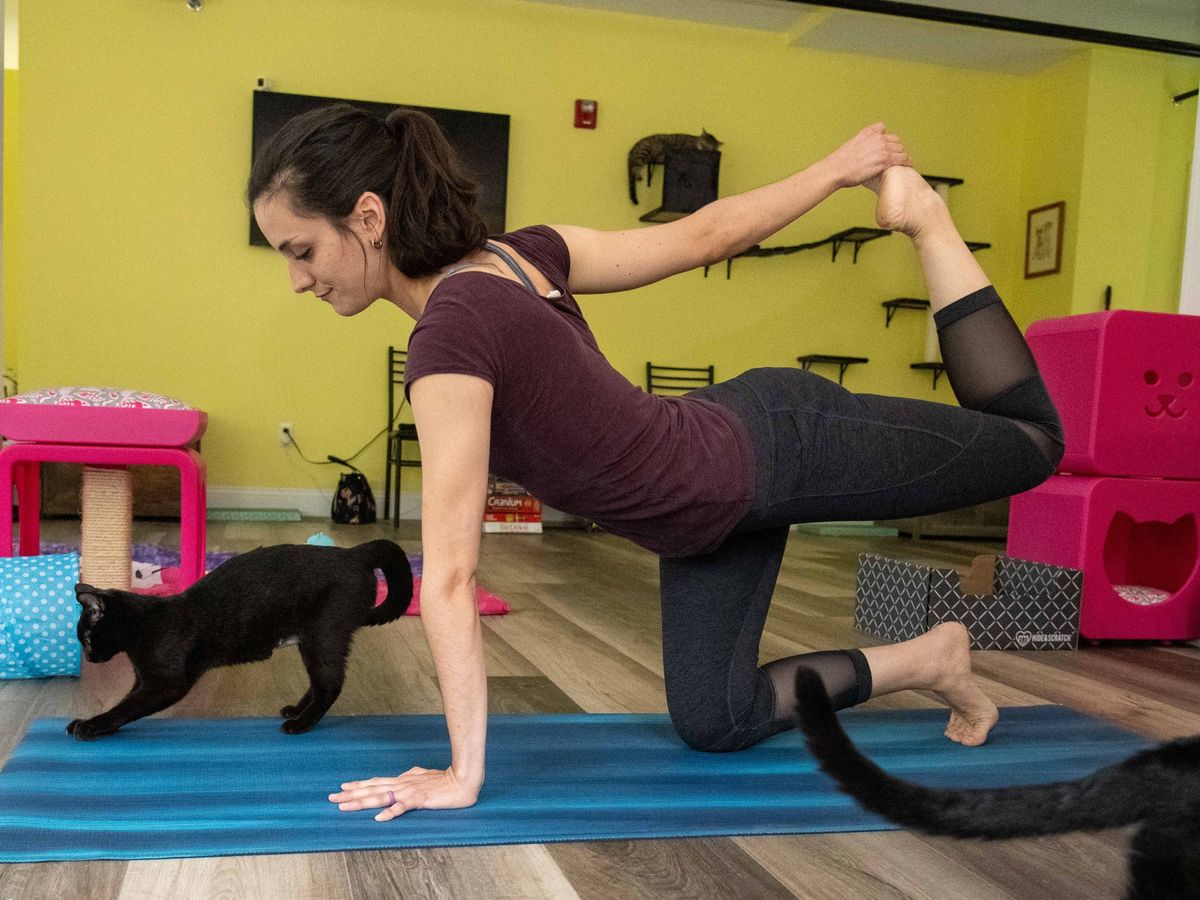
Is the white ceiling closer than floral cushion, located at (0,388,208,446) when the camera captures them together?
No

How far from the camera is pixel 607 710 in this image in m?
2.02

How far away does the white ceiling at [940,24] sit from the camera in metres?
5.63

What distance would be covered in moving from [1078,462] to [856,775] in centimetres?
235

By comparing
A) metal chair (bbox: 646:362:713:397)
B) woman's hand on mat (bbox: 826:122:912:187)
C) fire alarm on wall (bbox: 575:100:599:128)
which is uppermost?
fire alarm on wall (bbox: 575:100:599:128)

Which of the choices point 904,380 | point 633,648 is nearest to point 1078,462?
point 633,648

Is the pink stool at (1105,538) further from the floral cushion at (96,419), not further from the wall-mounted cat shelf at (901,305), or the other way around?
the wall-mounted cat shelf at (901,305)

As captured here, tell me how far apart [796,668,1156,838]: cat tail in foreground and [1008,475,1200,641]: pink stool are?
2209 millimetres

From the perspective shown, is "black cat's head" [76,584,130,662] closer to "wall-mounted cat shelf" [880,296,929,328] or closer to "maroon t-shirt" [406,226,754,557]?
"maroon t-shirt" [406,226,754,557]

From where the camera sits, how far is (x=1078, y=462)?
9.42 feet

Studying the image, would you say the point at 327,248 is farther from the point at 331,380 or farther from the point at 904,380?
the point at 904,380

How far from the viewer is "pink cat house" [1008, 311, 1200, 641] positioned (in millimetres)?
2816

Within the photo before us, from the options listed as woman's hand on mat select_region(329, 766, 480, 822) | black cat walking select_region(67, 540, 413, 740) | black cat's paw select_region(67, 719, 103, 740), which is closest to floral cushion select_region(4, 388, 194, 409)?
black cat walking select_region(67, 540, 413, 740)

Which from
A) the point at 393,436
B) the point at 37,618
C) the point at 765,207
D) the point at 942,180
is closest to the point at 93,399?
the point at 37,618

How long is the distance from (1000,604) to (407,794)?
1.91 meters
